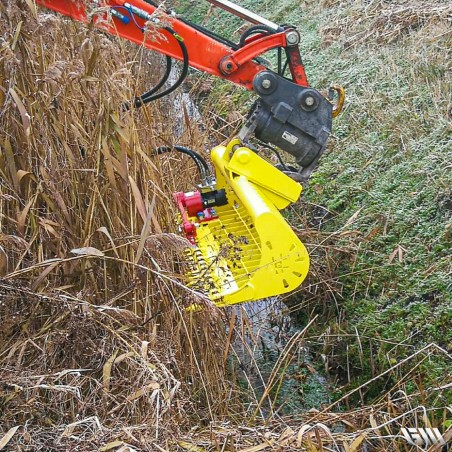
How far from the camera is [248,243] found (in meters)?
3.09

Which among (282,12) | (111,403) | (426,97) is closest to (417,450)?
(111,403)

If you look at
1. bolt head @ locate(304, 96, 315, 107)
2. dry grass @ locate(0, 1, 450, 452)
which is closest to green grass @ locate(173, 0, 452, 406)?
dry grass @ locate(0, 1, 450, 452)

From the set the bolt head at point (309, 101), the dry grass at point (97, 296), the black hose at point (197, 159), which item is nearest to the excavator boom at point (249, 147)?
the bolt head at point (309, 101)

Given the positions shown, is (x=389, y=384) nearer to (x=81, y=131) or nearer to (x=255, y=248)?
(x=255, y=248)

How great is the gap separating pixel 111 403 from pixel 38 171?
0.78 meters

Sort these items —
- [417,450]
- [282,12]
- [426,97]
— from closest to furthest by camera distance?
[417,450]
[426,97]
[282,12]

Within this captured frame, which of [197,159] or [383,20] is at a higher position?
[383,20]

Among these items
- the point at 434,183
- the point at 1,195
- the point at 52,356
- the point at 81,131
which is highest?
the point at 434,183

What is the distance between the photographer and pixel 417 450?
6.43ft

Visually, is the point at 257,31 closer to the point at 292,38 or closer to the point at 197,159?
the point at 292,38

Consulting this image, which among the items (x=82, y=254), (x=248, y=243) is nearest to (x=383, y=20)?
(x=248, y=243)

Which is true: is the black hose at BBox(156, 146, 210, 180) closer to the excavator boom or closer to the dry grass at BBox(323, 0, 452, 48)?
the excavator boom

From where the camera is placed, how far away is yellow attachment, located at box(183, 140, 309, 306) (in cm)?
279

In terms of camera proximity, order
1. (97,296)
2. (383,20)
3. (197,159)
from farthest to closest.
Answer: (383,20), (197,159), (97,296)
